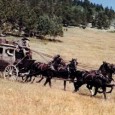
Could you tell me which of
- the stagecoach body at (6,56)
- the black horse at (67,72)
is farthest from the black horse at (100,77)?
the stagecoach body at (6,56)

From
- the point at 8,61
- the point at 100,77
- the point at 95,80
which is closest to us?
the point at 100,77

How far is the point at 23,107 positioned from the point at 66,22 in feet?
434

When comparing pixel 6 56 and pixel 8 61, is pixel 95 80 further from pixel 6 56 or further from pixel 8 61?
pixel 6 56

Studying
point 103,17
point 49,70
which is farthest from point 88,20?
point 49,70

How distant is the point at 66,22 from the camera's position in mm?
147375

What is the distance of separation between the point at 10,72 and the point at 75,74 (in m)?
4.01

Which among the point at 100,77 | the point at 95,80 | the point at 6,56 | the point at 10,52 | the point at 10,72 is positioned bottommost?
the point at 10,72

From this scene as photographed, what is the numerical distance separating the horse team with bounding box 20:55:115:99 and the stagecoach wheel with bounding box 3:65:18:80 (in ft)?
2.65

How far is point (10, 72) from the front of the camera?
86.7ft

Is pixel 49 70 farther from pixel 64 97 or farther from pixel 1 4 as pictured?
pixel 1 4

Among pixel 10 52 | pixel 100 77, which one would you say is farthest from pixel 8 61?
pixel 100 77

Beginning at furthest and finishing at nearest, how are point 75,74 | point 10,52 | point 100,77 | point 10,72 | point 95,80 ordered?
point 10,52 < point 10,72 < point 75,74 < point 95,80 < point 100,77

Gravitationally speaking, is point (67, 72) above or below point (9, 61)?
below

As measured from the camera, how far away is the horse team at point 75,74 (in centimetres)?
2356
